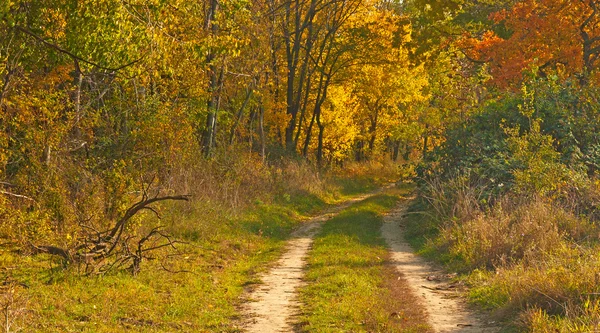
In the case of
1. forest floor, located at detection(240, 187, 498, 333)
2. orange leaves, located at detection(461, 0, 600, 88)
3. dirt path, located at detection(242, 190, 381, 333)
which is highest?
orange leaves, located at detection(461, 0, 600, 88)

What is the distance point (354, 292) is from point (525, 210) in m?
4.90

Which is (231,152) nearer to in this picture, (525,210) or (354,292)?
(525,210)

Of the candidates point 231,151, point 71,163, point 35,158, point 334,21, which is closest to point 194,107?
point 231,151

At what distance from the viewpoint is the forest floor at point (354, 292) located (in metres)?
10.9

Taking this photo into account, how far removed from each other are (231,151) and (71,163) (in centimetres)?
1137

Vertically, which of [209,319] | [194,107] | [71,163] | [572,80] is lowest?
[209,319]

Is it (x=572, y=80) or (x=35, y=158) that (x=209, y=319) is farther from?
(x=572, y=80)

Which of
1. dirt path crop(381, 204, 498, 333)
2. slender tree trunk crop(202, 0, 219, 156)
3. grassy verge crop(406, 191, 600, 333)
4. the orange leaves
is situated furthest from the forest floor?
the orange leaves

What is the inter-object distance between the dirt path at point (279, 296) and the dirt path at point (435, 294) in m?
2.22

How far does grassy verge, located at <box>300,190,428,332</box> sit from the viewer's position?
10836 mm

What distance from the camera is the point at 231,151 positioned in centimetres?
2680

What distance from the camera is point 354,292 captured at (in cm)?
1307

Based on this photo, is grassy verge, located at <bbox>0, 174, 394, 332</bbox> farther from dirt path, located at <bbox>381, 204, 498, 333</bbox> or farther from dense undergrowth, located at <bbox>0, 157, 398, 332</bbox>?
dirt path, located at <bbox>381, 204, 498, 333</bbox>

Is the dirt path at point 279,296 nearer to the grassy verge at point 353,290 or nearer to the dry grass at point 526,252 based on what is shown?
the grassy verge at point 353,290
